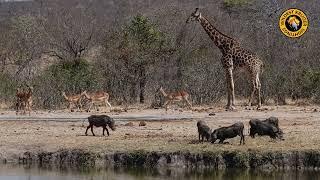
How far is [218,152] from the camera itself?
20.2 m

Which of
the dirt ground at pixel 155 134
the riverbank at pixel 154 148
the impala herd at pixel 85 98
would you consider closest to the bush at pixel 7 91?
the impala herd at pixel 85 98

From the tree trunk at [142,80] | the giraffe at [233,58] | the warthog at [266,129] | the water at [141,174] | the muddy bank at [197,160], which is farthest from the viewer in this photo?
the tree trunk at [142,80]

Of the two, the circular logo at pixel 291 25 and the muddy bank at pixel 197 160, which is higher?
the circular logo at pixel 291 25

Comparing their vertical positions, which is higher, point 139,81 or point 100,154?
point 139,81

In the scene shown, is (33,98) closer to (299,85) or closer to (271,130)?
(299,85)

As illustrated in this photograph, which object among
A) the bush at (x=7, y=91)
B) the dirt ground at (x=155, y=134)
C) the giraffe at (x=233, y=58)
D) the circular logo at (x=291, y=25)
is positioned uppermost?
the circular logo at (x=291, y=25)

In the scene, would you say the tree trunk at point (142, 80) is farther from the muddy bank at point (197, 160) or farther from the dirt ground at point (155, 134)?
the muddy bank at point (197, 160)

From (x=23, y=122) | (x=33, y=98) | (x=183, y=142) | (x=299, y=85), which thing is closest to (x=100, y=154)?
(x=183, y=142)

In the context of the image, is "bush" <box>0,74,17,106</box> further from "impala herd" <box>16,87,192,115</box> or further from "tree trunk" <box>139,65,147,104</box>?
"tree trunk" <box>139,65,147,104</box>

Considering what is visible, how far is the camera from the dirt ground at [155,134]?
2106cm

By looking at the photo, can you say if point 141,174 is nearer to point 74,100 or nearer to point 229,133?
point 229,133

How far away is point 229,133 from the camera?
21.1 m

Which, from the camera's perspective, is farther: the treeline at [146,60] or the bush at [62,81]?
the treeline at [146,60]

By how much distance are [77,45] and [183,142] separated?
22.0m
